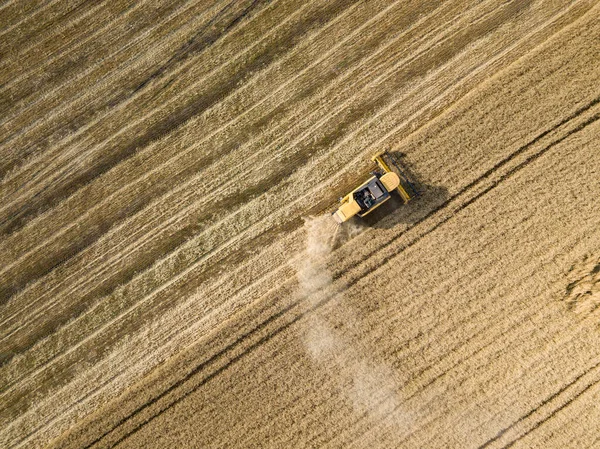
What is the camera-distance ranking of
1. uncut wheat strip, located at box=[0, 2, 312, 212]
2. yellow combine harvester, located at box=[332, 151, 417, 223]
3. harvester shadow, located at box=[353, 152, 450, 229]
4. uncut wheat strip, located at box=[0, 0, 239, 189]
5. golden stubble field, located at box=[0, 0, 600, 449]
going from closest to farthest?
yellow combine harvester, located at box=[332, 151, 417, 223]
golden stubble field, located at box=[0, 0, 600, 449]
harvester shadow, located at box=[353, 152, 450, 229]
uncut wheat strip, located at box=[0, 2, 312, 212]
uncut wheat strip, located at box=[0, 0, 239, 189]

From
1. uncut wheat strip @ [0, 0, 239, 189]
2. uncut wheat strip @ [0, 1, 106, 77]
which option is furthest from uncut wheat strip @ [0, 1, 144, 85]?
uncut wheat strip @ [0, 0, 239, 189]

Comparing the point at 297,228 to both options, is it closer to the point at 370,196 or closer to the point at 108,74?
the point at 370,196

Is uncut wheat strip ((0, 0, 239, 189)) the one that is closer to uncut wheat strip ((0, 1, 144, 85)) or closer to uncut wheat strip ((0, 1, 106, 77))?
uncut wheat strip ((0, 1, 144, 85))

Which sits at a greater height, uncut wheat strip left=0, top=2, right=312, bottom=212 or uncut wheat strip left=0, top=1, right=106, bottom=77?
uncut wheat strip left=0, top=1, right=106, bottom=77

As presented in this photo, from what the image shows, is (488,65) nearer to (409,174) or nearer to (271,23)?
(409,174)

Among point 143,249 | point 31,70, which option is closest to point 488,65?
point 143,249

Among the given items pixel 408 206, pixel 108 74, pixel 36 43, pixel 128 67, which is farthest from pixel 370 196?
pixel 36 43
